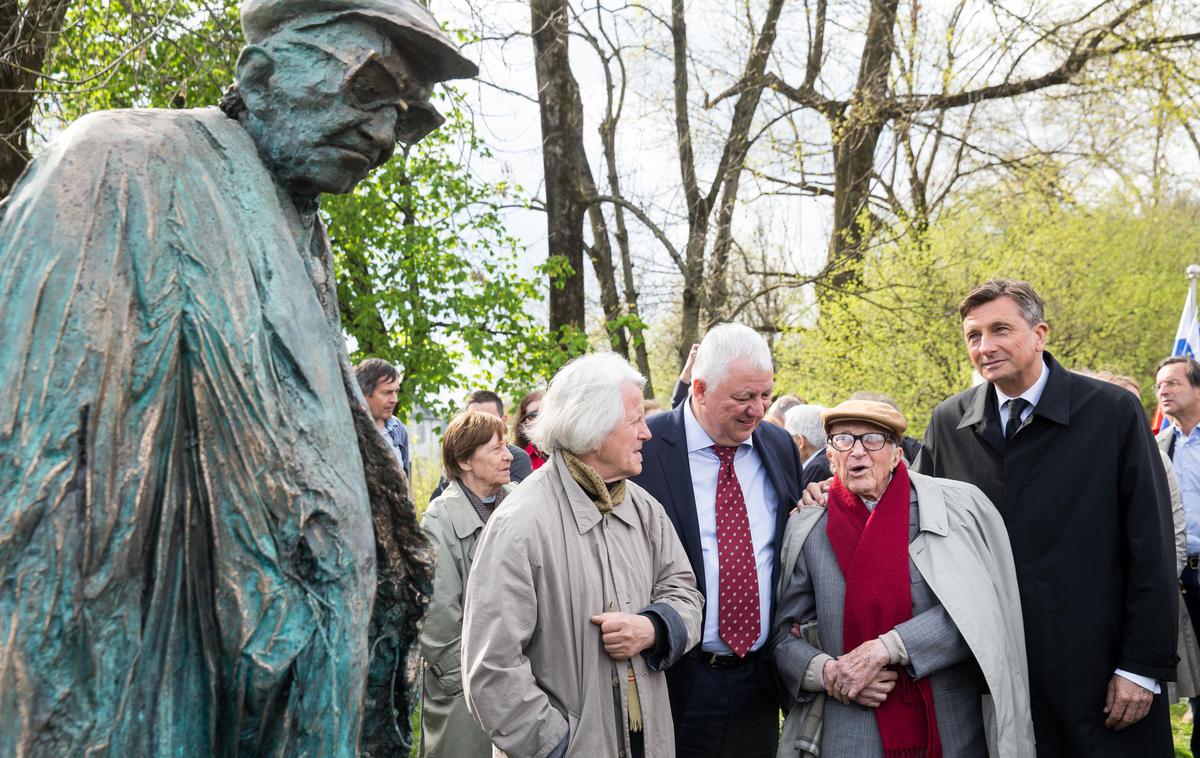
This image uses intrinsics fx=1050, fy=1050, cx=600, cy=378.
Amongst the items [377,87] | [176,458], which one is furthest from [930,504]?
[176,458]

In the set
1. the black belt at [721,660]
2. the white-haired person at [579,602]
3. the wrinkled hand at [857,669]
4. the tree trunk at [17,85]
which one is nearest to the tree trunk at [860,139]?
the tree trunk at [17,85]

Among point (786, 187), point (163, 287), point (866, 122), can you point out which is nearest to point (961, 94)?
point (866, 122)

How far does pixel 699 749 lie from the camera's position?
146 inches

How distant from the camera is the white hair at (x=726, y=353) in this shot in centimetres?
400

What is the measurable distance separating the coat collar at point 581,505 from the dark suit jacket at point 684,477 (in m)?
0.50

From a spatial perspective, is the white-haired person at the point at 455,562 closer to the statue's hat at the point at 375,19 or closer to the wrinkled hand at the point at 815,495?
the wrinkled hand at the point at 815,495

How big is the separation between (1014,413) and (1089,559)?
591 mm

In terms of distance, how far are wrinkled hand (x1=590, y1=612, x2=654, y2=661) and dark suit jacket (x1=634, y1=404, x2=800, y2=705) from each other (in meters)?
0.65

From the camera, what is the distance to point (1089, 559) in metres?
3.77

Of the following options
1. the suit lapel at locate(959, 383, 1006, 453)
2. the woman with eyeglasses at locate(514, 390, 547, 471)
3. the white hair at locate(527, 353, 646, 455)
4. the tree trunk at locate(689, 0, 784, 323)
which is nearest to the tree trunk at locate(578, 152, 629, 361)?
the tree trunk at locate(689, 0, 784, 323)

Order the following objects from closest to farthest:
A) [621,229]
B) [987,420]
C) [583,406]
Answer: [583,406] < [987,420] < [621,229]

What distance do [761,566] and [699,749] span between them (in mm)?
696

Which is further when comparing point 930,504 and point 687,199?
point 687,199

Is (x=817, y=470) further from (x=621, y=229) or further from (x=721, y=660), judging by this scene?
(x=621, y=229)
